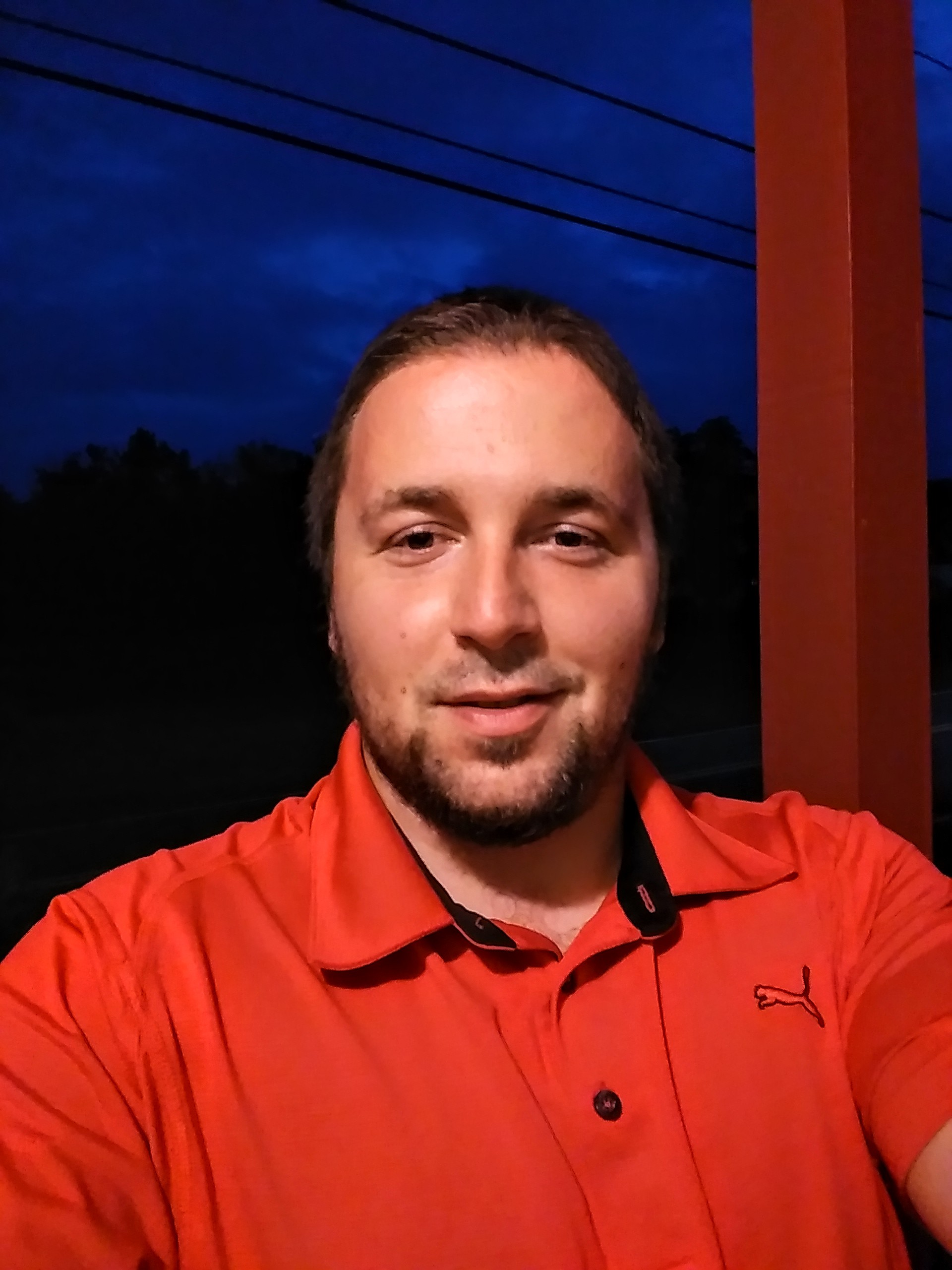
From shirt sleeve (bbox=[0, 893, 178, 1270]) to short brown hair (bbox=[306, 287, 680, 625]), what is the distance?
17.4 inches

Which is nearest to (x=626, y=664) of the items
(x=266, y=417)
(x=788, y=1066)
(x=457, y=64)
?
(x=788, y=1066)

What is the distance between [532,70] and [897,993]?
2011 millimetres

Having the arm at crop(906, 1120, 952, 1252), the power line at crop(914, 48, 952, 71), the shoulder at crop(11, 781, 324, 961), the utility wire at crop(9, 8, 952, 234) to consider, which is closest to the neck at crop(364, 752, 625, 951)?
the shoulder at crop(11, 781, 324, 961)

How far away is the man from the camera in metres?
0.61

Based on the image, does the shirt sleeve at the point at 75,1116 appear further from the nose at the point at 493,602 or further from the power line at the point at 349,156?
the power line at the point at 349,156

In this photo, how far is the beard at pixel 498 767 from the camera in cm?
75

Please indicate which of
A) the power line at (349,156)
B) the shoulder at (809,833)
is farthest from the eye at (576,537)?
the power line at (349,156)

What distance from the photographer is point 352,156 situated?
1.56m

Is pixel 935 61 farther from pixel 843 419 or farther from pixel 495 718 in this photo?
pixel 495 718

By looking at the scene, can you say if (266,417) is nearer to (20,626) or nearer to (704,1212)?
(20,626)

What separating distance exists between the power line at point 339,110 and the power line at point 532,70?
16 centimetres

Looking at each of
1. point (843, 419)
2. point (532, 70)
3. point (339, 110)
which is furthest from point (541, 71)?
point (843, 419)

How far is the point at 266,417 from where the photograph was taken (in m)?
1.75

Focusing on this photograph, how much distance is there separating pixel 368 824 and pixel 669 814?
1.13 feet
